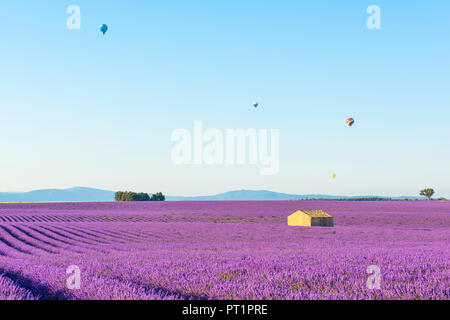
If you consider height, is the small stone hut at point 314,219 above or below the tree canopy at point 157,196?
above

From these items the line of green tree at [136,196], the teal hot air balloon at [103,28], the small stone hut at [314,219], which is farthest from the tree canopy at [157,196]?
the teal hot air balloon at [103,28]

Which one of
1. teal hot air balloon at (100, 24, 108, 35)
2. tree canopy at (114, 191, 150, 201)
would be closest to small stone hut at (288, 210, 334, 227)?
teal hot air balloon at (100, 24, 108, 35)

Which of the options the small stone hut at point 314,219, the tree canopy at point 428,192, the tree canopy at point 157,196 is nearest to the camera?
the small stone hut at point 314,219

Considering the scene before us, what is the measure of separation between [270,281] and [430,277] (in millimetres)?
2432

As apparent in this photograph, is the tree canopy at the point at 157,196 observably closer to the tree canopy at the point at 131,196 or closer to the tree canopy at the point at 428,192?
the tree canopy at the point at 131,196

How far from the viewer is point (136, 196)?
108m

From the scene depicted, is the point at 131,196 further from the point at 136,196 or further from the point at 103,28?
the point at 103,28

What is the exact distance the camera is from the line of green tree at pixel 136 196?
108 meters

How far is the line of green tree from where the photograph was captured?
108 meters

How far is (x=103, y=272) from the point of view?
6.84 m
